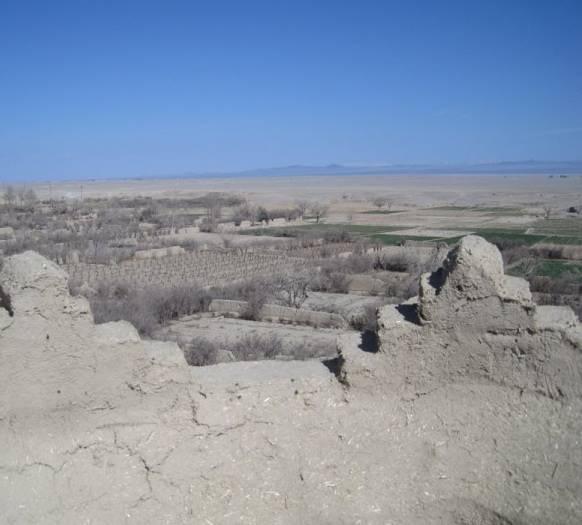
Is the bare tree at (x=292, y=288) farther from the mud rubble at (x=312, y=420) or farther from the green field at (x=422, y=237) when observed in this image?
the green field at (x=422, y=237)

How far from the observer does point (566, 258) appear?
96.3ft

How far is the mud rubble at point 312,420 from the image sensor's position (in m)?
4.70

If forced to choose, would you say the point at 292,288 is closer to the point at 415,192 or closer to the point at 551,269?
the point at 551,269

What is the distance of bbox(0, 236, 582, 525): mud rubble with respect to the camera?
15.4 ft

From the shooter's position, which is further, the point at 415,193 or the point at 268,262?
the point at 415,193

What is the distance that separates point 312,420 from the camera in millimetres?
5094

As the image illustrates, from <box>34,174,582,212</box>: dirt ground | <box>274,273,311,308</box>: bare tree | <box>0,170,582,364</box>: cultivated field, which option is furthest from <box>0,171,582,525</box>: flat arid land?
<box>34,174,582,212</box>: dirt ground

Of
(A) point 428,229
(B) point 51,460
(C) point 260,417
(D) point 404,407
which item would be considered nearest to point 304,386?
(C) point 260,417

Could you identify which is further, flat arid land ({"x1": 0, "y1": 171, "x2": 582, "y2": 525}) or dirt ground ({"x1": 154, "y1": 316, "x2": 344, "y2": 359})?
dirt ground ({"x1": 154, "y1": 316, "x2": 344, "y2": 359})

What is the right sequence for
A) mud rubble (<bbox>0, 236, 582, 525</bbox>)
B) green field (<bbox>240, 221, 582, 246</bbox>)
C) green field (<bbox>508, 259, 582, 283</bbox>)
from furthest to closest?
green field (<bbox>240, 221, 582, 246</bbox>)
green field (<bbox>508, 259, 582, 283</bbox>)
mud rubble (<bbox>0, 236, 582, 525</bbox>)

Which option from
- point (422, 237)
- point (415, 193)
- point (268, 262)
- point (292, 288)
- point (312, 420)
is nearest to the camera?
point (312, 420)

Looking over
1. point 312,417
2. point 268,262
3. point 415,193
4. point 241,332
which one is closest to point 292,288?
point 241,332

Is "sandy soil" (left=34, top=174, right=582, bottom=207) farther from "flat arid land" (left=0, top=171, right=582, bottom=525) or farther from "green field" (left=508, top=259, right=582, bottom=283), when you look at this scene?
"flat arid land" (left=0, top=171, right=582, bottom=525)

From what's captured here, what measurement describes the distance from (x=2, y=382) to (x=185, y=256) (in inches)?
1090
